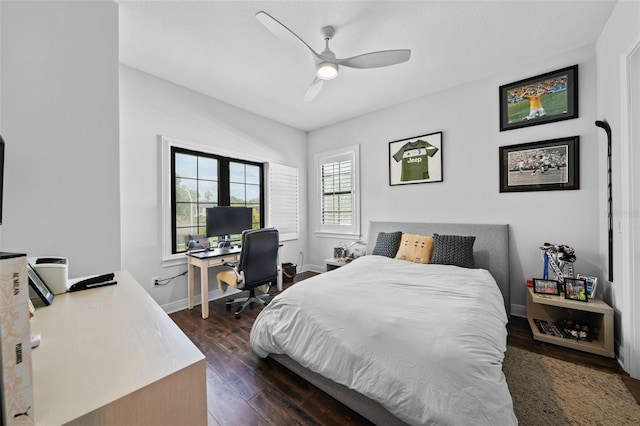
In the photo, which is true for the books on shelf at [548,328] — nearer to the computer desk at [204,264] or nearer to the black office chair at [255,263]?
the black office chair at [255,263]

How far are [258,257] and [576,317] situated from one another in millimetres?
3272

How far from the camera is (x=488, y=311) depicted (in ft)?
5.35

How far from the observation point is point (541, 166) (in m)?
2.69

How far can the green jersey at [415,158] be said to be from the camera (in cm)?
346

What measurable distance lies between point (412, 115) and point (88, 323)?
3.88 m

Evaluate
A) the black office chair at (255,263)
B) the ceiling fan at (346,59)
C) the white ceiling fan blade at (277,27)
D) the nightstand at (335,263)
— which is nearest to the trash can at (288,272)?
the nightstand at (335,263)

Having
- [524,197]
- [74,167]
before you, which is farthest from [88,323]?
[524,197]

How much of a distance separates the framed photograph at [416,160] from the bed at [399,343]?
61.4 inches

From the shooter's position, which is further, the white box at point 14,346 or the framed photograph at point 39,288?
the framed photograph at point 39,288

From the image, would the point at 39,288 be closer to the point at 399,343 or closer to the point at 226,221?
the point at 399,343

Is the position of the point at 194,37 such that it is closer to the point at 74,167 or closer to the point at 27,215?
the point at 74,167

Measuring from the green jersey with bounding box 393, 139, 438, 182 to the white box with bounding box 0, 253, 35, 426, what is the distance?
12.0ft

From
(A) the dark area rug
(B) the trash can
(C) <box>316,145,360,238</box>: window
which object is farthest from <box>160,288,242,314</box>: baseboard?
(A) the dark area rug

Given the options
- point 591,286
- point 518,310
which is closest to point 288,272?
point 518,310
